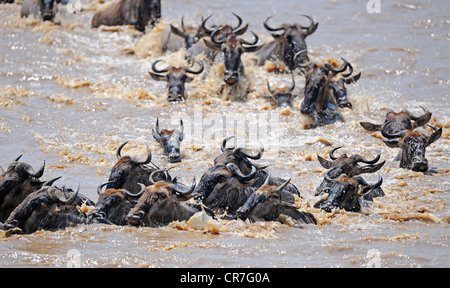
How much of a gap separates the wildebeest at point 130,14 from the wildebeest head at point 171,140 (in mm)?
8664

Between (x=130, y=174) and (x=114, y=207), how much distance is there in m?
1.03

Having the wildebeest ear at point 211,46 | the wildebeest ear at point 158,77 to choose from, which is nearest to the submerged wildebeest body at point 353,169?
the wildebeest ear at point 158,77

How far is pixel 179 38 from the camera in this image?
70.6 ft

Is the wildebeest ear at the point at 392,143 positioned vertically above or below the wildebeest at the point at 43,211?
below

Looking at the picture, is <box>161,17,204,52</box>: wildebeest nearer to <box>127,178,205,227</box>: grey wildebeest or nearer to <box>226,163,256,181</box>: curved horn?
<box>226,163,256,181</box>: curved horn

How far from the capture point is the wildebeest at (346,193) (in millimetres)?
11000

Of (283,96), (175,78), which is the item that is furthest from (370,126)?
(175,78)

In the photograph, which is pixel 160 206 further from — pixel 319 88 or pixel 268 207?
pixel 319 88

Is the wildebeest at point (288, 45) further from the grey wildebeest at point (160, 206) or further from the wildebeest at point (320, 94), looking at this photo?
the grey wildebeest at point (160, 206)
